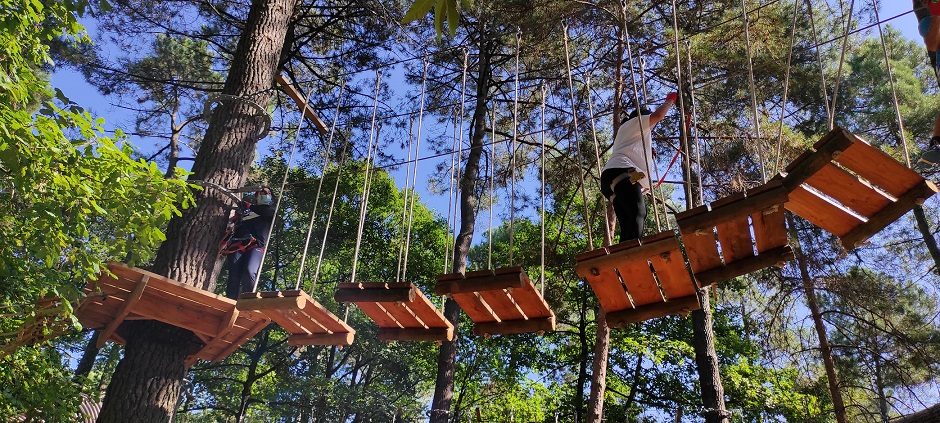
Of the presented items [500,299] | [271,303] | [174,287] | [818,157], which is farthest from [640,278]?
[174,287]

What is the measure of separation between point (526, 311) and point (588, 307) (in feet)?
32.5

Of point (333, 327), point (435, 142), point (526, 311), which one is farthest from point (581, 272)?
point (435, 142)

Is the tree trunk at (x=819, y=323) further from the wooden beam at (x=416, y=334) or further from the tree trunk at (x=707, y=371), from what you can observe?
the wooden beam at (x=416, y=334)

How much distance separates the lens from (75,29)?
4.09 metres

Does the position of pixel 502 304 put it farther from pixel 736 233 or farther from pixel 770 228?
pixel 770 228

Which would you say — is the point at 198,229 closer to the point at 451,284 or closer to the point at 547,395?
the point at 451,284

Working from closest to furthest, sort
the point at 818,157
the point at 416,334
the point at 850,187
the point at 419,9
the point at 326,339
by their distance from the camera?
the point at 419,9 < the point at 818,157 < the point at 850,187 < the point at 416,334 < the point at 326,339

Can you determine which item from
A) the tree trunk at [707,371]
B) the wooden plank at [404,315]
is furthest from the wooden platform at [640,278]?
the tree trunk at [707,371]

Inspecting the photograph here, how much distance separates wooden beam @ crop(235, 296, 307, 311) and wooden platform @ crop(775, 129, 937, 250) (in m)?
2.80

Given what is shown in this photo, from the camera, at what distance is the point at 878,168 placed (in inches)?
132

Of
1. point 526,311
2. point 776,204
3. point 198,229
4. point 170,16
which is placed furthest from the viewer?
point 170,16

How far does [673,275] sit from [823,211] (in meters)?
0.84

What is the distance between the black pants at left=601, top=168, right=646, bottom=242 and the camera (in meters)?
4.26

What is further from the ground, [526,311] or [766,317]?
[766,317]
